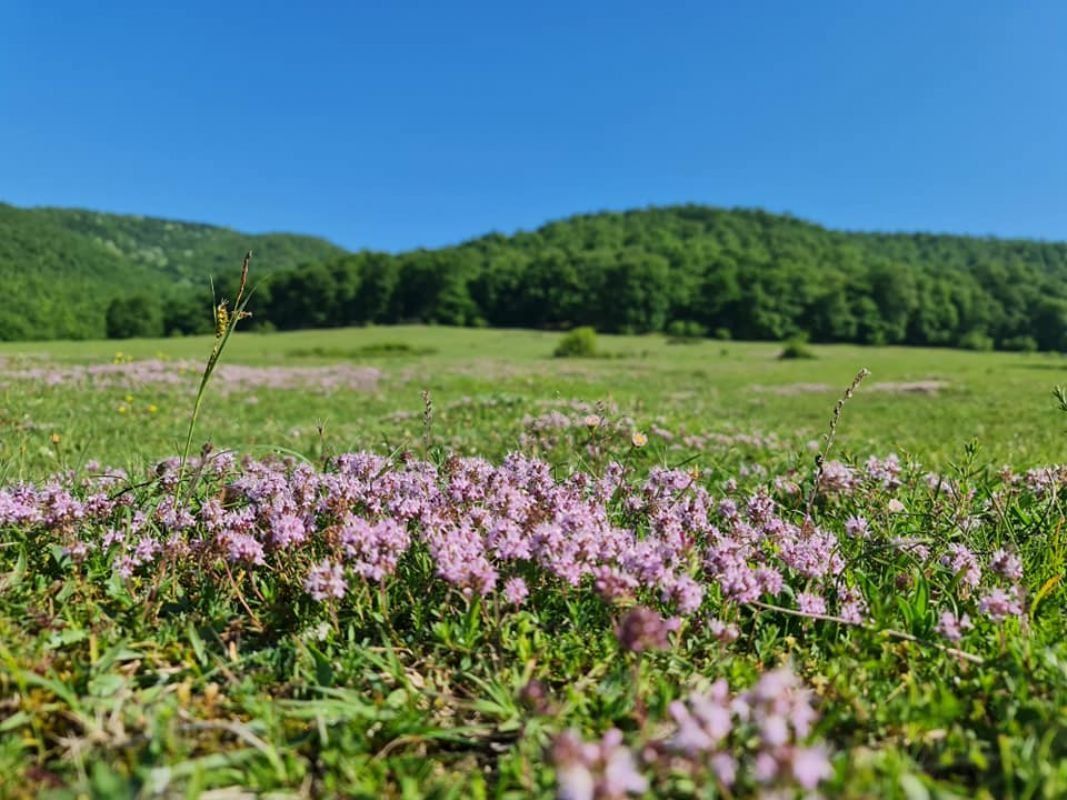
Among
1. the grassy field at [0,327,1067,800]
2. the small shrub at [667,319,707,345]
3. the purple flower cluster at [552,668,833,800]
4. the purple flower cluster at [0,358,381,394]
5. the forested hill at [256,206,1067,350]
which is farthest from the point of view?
the forested hill at [256,206,1067,350]

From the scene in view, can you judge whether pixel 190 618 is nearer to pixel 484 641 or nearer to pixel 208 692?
pixel 208 692

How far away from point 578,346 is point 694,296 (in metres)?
68.5

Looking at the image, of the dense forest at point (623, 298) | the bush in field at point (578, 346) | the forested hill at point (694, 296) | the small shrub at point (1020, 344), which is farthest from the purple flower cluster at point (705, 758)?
the small shrub at point (1020, 344)

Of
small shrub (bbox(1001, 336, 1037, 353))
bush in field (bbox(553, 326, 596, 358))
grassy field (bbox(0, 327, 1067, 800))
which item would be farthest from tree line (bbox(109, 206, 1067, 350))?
grassy field (bbox(0, 327, 1067, 800))

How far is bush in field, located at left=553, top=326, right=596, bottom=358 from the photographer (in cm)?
5797

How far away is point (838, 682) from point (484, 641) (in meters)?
1.12

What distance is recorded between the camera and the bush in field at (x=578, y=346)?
5797cm

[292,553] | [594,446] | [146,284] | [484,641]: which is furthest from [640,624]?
[146,284]

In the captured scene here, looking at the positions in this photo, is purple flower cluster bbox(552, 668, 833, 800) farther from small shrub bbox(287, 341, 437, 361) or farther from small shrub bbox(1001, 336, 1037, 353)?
small shrub bbox(1001, 336, 1037, 353)

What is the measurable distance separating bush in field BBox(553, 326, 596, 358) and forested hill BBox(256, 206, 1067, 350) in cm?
4967

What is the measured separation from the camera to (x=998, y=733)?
6.03 ft

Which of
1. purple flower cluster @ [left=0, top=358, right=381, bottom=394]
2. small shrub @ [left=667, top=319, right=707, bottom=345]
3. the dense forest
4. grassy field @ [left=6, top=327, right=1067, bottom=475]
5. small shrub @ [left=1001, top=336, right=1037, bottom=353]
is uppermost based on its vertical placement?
the dense forest

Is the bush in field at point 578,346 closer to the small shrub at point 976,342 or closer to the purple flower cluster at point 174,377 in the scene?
the purple flower cluster at point 174,377

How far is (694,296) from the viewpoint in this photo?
12150cm
